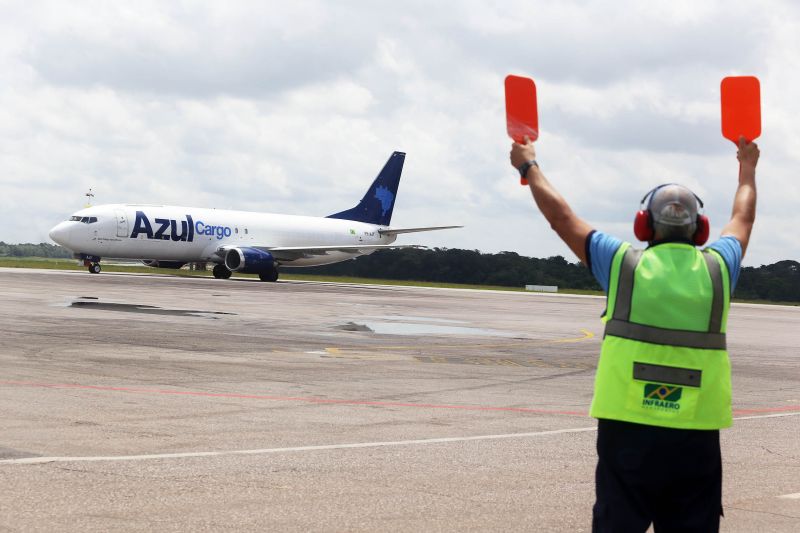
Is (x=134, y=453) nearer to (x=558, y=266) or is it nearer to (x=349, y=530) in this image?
(x=349, y=530)

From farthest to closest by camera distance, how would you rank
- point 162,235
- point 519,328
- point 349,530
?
point 162,235, point 519,328, point 349,530

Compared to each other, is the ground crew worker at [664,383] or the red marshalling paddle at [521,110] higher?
the red marshalling paddle at [521,110]

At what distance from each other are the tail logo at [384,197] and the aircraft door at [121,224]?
23.5m

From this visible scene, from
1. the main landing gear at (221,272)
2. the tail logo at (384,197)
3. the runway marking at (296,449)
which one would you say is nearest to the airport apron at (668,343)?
the runway marking at (296,449)

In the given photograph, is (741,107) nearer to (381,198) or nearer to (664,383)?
(664,383)

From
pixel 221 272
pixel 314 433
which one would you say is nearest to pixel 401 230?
pixel 221 272

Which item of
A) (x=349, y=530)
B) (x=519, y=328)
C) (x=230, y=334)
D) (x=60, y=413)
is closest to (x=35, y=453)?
(x=60, y=413)

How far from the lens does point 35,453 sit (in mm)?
8859

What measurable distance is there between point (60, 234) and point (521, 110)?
54.8 m

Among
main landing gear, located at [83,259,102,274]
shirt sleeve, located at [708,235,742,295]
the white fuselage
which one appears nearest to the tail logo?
the white fuselage

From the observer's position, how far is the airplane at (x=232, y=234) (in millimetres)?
57438

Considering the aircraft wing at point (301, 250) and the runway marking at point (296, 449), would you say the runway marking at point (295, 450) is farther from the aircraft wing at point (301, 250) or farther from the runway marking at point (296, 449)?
the aircraft wing at point (301, 250)

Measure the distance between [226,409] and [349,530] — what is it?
5562 mm

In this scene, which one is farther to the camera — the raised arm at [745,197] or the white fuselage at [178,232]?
the white fuselage at [178,232]
